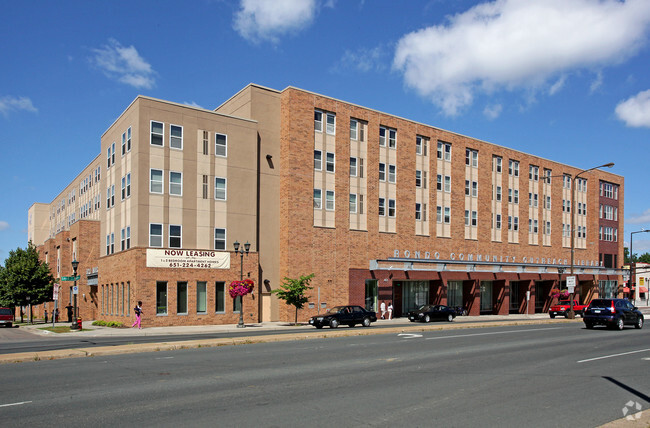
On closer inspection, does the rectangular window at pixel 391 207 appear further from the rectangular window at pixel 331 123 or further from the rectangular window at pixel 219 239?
the rectangular window at pixel 219 239

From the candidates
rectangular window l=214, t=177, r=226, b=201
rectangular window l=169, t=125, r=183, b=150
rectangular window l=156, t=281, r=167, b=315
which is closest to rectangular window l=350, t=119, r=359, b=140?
rectangular window l=214, t=177, r=226, b=201

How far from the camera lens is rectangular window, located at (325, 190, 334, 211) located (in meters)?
46.9

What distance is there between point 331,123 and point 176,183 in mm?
14861

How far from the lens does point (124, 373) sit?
47.4 ft

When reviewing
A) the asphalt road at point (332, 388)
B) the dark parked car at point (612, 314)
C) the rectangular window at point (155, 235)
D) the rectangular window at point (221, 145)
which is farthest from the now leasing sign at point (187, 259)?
the dark parked car at point (612, 314)

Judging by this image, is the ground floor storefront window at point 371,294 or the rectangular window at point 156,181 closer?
the rectangular window at point 156,181

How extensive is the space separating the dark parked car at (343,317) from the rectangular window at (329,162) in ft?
48.2

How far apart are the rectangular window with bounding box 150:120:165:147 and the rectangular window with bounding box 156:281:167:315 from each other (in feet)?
32.4

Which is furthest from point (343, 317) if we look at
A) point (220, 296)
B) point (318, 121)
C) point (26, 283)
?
point (26, 283)

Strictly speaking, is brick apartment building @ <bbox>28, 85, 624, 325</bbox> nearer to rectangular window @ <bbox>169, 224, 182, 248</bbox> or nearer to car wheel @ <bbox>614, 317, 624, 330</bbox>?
rectangular window @ <bbox>169, 224, 182, 248</bbox>

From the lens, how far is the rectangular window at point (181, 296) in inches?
1519

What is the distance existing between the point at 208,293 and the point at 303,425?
3172cm

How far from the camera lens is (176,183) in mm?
39969

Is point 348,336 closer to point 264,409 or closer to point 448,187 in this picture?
point 264,409
